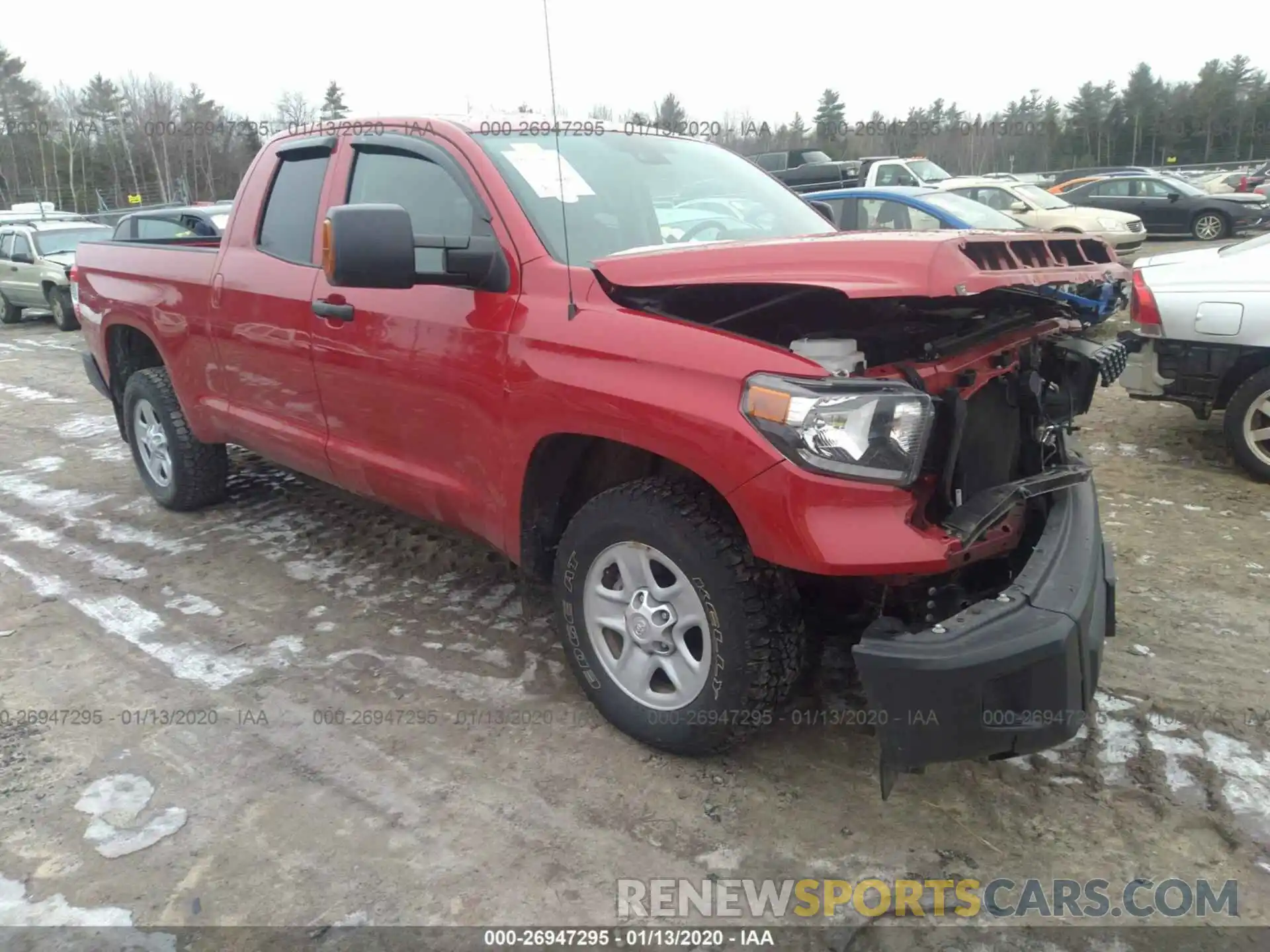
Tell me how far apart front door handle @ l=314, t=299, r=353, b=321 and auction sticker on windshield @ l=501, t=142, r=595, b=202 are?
83 cm

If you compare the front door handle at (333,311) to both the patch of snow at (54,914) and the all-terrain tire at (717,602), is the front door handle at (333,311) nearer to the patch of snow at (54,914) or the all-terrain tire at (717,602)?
the all-terrain tire at (717,602)

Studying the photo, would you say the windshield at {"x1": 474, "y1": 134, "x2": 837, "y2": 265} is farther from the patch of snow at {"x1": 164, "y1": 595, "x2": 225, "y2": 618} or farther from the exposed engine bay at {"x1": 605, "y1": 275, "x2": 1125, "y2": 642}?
the patch of snow at {"x1": 164, "y1": 595, "x2": 225, "y2": 618}

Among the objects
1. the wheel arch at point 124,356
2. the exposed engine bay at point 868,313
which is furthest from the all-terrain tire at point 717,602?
the wheel arch at point 124,356

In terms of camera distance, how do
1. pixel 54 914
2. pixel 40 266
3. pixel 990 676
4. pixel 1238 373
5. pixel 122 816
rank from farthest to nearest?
pixel 40 266
pixel 1238 373
pixel 122 816
pixel 54 914
pixel 990 676

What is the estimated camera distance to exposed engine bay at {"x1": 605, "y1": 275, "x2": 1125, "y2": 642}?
2.42 metres

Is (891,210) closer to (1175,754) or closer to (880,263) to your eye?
(1175,754)

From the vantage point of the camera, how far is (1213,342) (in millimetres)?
5145

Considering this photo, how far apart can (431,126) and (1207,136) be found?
207 ft

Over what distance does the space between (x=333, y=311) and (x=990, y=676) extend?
→ 2.64m

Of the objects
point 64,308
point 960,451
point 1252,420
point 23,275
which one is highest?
point 23,275

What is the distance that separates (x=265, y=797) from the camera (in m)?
2.73

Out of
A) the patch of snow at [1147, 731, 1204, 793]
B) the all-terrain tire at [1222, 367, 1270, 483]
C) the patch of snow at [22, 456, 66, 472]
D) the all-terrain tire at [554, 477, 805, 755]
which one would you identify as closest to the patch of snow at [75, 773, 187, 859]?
the all-terrain tire at [554, 477, 805, 755]

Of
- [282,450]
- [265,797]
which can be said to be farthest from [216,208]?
[265,797]

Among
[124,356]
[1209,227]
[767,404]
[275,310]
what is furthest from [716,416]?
[1209,227]
